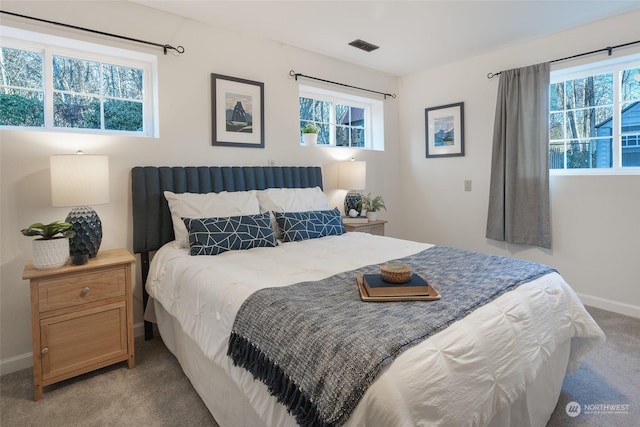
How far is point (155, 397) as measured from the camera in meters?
1.89

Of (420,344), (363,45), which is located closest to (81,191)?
(420,344)

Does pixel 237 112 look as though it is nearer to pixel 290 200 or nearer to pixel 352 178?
pixel 290 200

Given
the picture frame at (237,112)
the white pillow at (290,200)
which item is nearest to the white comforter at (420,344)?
the white pillow at (290,200)

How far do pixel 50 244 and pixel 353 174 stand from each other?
262 centimetres

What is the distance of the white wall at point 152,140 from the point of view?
2150mm

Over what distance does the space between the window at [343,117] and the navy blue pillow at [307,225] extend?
1.35 m

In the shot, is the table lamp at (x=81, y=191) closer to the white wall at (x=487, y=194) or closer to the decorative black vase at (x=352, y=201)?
the decorative black vase at (x=352, y=201)

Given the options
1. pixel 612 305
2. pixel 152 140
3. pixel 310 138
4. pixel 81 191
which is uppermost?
pixel 310 138

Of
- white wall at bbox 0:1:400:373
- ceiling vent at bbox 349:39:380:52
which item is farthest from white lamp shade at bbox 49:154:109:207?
ceiling vent at bbox 349:39:380:52

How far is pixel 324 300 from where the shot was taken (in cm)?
137

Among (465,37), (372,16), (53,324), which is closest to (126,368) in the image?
A: (53,324)

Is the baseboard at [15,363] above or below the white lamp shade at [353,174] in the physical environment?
below

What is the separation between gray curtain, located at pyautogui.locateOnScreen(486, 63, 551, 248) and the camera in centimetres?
322

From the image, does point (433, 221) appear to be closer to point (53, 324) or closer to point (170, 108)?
point (170, 108)
